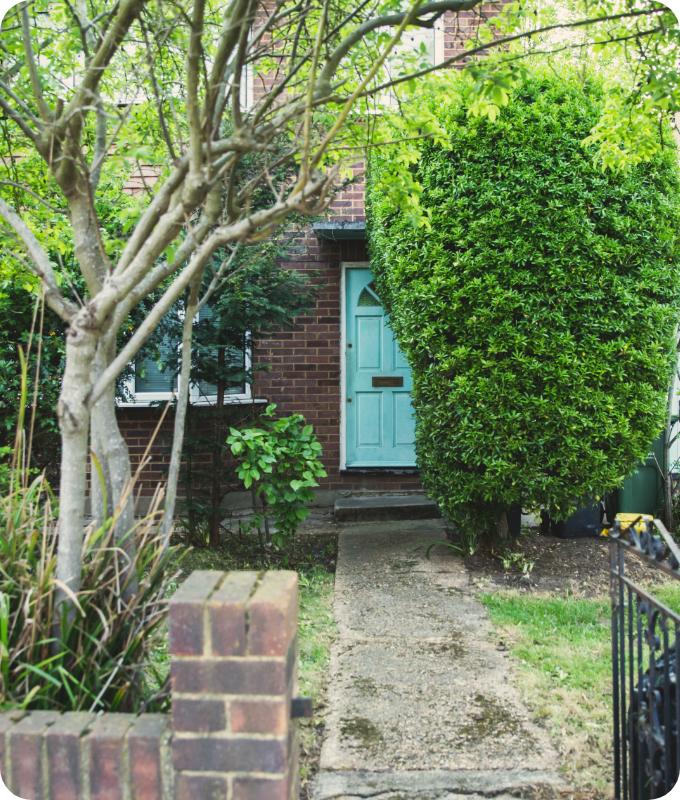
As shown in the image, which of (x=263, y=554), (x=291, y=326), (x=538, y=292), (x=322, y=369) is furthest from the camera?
(x=322, y=369)

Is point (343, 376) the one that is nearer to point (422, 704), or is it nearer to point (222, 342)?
point (222, 342)

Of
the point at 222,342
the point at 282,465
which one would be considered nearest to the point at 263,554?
the point at 282,465

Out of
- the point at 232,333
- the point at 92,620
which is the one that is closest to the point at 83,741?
the point at 92,620

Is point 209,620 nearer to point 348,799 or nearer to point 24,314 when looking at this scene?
point 348,799

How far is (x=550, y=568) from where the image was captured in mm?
5902

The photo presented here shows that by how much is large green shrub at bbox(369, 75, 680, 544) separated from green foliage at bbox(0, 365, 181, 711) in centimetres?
321

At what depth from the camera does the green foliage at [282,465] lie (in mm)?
5453

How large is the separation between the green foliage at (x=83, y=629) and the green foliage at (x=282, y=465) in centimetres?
273

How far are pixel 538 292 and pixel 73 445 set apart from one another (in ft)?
12.4

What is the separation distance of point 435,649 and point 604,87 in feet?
14.6

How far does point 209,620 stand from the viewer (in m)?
1.79

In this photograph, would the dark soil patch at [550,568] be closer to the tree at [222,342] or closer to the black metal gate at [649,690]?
the tree at [222,342]

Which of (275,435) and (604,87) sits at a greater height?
(604,87)

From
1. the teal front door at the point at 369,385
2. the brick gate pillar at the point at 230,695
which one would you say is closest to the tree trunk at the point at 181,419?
the brick gate pillar at the point at 230,695
